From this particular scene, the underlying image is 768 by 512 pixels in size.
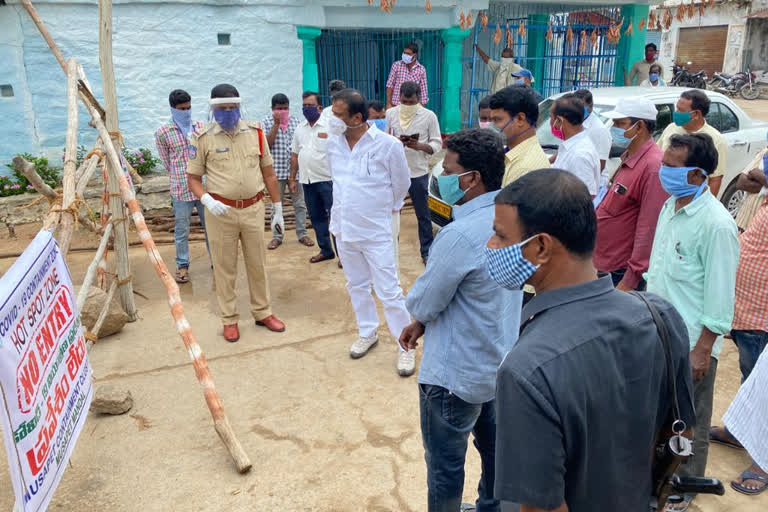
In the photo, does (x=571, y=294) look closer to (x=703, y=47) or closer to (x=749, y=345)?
(x=749, y=345)

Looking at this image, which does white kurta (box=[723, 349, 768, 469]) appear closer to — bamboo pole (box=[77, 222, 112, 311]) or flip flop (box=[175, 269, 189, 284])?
bamboo pole (box=[77, 222, 112, 311])

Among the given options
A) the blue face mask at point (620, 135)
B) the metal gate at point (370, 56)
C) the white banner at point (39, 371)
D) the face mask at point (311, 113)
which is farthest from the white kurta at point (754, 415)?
the metal gate at point (370, 56)

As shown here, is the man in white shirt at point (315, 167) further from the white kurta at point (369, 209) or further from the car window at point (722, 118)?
the car window at point (722, 118)

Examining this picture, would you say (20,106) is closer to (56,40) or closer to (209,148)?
(56,40)

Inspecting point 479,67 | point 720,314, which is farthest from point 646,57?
point 720,314

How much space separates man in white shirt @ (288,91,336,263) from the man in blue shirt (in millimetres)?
3911

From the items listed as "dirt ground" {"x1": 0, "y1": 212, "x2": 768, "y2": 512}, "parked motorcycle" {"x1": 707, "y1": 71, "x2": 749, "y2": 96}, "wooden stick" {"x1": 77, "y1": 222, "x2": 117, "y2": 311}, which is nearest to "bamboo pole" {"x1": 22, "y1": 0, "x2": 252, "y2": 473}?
"wooden stick" {"x1": 77, "y1": 222, "x2": 117, "y2": 311}

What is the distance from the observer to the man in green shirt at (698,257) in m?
2.50

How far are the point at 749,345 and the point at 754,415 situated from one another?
142 centimetres

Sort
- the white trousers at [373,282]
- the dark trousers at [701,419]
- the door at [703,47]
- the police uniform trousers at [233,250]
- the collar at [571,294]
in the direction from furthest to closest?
the door at [703,47], the police uniform trousers at [233,250], the white trousers at [373,282], the dark trousers at [701,419], the collar at [571,294]

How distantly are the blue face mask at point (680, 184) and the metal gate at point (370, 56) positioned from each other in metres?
8.06

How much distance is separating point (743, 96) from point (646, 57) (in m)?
15.0

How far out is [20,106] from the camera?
731 centimetres

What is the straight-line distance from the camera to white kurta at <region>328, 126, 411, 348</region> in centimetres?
413
